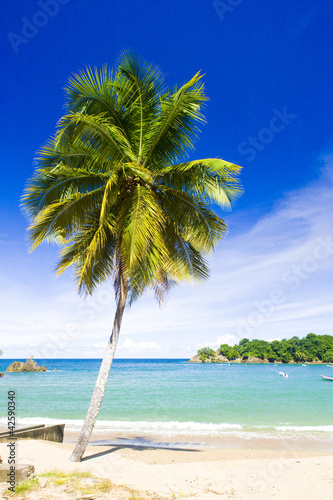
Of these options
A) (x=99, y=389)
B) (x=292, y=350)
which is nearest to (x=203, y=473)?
(x=99, y=389)

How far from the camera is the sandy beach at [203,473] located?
568cm

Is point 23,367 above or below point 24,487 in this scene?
below

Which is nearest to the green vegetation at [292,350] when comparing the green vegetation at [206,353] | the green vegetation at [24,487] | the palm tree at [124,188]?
the green vegetation at [206,353]

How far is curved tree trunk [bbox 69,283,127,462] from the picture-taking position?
6836 mm

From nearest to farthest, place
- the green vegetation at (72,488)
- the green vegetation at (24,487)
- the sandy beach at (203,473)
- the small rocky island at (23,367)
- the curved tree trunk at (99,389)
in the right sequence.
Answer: the green vegetation at (24,487) < the green vegetation at (72,488) < the sandy beach at (203,473) < the curved tree trunk at (99,389) < the small rocky island at (23,367)

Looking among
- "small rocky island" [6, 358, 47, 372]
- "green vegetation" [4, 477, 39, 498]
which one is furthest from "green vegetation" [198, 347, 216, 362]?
"green vegetation" [4, 477, 39, 498]

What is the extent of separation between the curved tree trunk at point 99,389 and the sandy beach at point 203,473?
31 cm

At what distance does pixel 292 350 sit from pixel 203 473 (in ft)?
331

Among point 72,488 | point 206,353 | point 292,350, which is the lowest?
point 206,353

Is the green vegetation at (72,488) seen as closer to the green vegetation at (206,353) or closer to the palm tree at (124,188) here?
the palm tree at (124,188)

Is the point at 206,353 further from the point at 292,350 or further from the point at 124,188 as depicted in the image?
the point at 124,188

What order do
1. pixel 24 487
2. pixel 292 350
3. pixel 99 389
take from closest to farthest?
pixel 24 487, pixel 99 389, pixel 292 350

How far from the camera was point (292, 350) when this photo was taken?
3809 inches

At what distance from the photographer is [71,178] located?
290 inches
